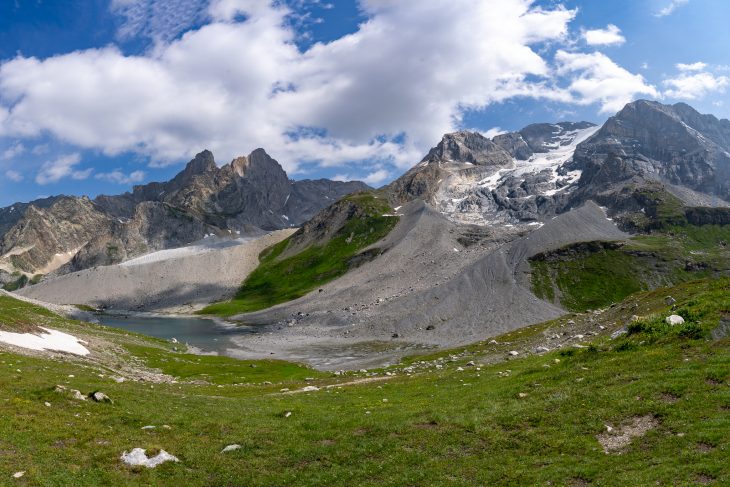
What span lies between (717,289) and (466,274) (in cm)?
15043

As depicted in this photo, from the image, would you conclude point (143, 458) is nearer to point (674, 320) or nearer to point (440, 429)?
point (440, 429)

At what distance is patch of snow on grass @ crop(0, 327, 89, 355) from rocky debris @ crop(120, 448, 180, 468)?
42.3m

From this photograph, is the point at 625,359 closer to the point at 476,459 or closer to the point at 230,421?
the point at 476,459

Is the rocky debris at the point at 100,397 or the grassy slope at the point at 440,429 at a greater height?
the rocky debris at the point at 100,397

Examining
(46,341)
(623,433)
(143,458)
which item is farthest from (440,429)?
(46,341)

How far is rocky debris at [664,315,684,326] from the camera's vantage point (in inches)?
1359

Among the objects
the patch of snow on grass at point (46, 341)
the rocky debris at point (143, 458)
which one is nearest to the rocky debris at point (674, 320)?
the rocky debris at point (143, 458)

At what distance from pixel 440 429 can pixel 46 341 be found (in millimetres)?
58355

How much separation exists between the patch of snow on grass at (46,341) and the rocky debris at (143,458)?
42.3 m

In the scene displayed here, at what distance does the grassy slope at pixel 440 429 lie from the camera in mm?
20844

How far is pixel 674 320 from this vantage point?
34906 millimetres

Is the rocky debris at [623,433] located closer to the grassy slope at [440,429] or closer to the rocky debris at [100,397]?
the grassy slope at [440,429]

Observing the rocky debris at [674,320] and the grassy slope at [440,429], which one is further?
the rocky debris at [674,320]

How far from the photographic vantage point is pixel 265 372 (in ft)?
290
